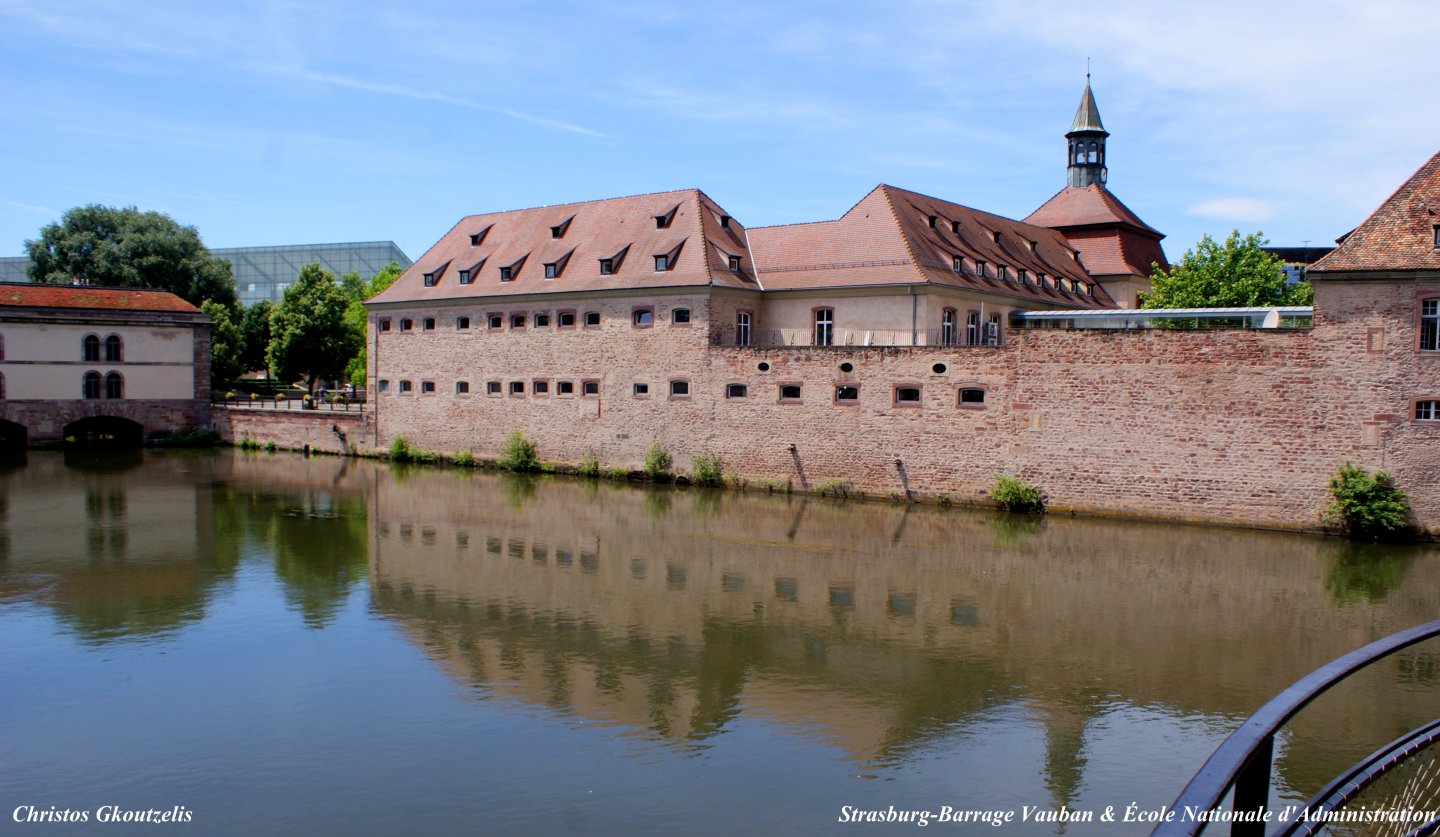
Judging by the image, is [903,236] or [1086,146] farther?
[1086,146]

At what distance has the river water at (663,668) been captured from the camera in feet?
27.5

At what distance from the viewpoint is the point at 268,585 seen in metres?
15.8

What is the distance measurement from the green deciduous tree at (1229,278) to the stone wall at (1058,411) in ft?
45.4

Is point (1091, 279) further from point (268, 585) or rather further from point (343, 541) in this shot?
point (268, 585)

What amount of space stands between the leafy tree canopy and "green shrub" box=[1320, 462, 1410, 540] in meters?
50.7

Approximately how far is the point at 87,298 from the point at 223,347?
9.12 metres

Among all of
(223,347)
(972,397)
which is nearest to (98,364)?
(223,347)

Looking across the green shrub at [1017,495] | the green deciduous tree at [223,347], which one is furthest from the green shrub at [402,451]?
the green shrub at [1017,495]

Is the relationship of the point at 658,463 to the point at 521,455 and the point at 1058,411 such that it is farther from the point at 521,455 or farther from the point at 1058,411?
the point at 1058,411

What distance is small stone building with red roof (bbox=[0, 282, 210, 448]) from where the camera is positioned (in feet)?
123

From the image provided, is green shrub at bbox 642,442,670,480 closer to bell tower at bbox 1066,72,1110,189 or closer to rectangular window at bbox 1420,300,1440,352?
rectangular window at bbox 1420,300,1440,352

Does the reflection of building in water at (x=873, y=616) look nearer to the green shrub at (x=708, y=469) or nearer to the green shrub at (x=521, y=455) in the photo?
the green shrub at (x=708, y=469)

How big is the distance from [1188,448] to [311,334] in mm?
37602

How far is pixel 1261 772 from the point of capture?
2.98 m
